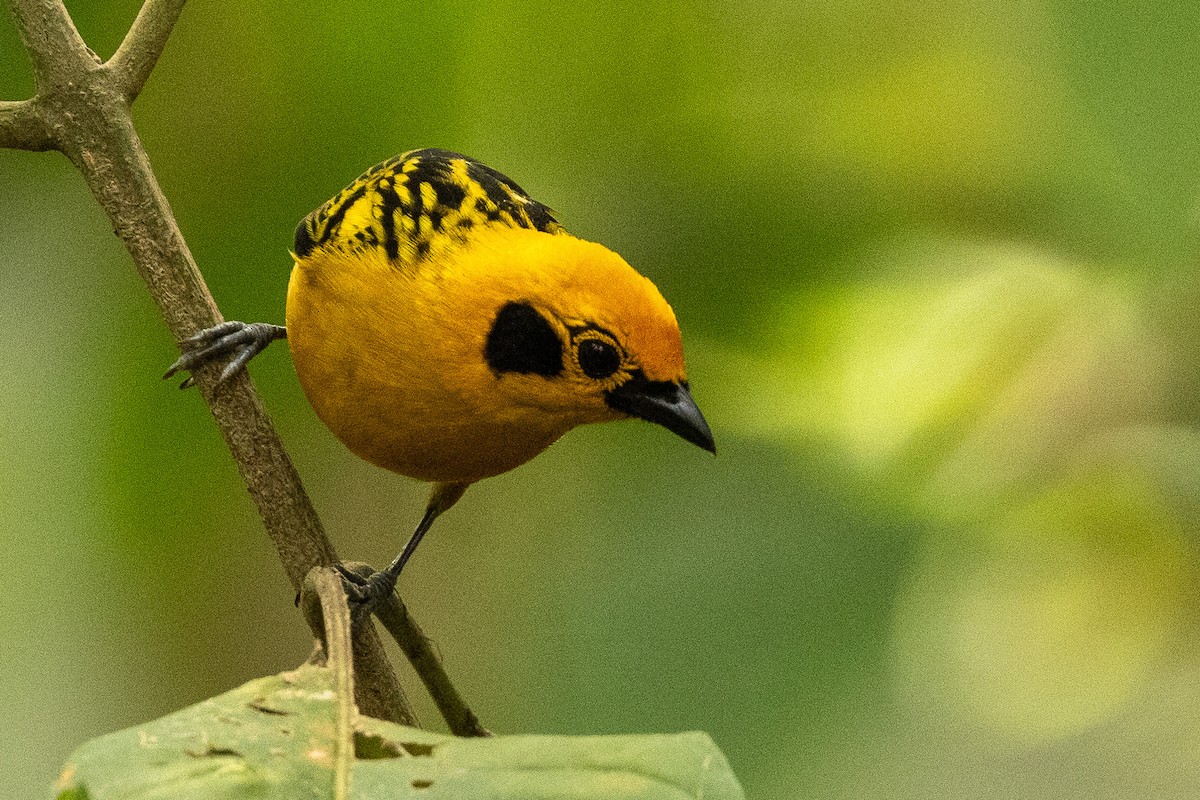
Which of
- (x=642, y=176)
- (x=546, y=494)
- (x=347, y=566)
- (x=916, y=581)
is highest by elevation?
(x=642, y=176)

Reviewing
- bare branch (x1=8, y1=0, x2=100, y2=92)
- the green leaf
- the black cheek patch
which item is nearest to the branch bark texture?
bare branch (x1=8, y1=0, x2=100, y2=92)

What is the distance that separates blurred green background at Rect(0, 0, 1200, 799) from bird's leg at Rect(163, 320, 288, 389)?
0.12 metres

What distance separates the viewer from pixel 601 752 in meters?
1.35

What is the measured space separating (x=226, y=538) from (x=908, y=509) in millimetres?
1624

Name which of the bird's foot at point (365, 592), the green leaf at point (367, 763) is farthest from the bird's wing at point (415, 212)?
the green leaf at point (367, 763)

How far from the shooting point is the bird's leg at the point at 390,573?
2400 mm

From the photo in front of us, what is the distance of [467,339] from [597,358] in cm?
28

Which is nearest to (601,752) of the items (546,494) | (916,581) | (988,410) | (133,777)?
(133,777)

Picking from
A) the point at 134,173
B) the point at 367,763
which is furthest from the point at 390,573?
the point at 367,763

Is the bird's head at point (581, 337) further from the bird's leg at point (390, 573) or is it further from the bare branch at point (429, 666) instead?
the bare branch at point (429, 666)

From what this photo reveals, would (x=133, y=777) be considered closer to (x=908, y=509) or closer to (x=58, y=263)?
(x=908, y=509)

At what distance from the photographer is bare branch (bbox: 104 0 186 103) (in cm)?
234

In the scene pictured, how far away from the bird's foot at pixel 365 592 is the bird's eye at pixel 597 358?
61 cm

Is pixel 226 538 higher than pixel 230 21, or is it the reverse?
pixel 230 21
